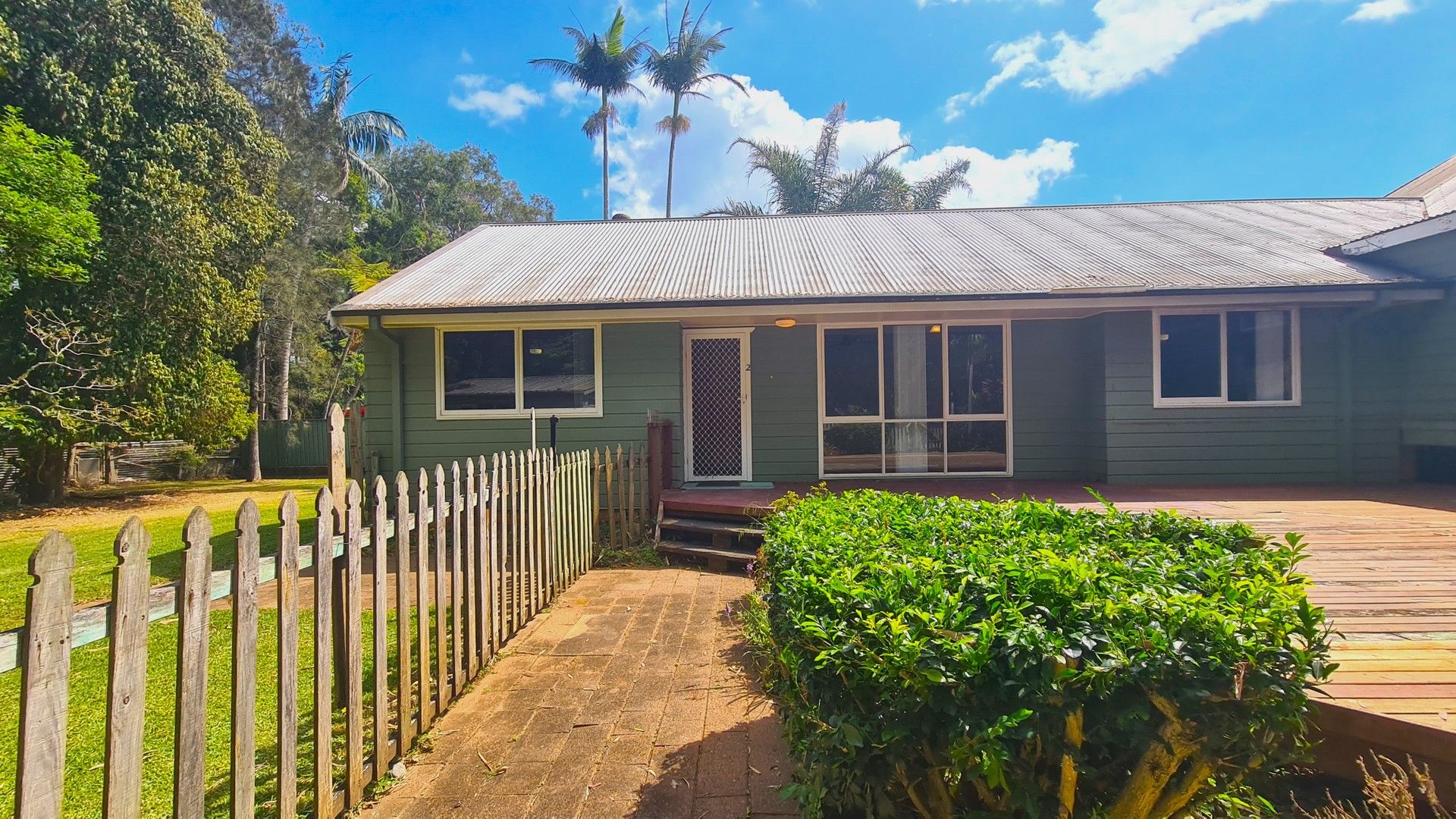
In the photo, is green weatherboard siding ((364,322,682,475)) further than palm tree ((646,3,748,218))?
No

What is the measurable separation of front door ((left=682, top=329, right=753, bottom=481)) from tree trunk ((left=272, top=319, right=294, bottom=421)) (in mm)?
16925

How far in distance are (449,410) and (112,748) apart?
691 cm

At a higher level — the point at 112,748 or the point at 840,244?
the point at 840,244

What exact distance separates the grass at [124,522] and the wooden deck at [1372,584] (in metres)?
3.97

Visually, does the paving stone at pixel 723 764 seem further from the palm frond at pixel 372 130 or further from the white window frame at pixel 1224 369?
the palm frond at pixel 372 130

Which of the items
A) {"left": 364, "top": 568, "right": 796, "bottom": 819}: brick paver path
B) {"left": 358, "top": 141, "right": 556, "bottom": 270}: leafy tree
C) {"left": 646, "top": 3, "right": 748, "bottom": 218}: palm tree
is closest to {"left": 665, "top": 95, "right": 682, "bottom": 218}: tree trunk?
{"left": 646, "top": 3, "right": 748, "bottom": 218}: palm tree

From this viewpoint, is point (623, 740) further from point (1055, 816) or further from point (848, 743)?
point (1055, 816)

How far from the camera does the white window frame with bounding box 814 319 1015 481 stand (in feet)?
27.4

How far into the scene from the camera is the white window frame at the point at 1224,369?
24.7 ft

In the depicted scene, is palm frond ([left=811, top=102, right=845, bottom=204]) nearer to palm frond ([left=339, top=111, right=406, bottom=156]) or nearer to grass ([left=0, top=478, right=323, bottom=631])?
grass ([left=0, top=478, right=323, bottom=631])

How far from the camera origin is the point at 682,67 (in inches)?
862

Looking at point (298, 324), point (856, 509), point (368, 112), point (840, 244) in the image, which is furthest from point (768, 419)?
point (368, 112)

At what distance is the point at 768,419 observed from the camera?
8578 millimetres

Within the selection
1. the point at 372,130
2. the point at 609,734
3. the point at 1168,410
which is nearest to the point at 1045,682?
the point at 609,734
